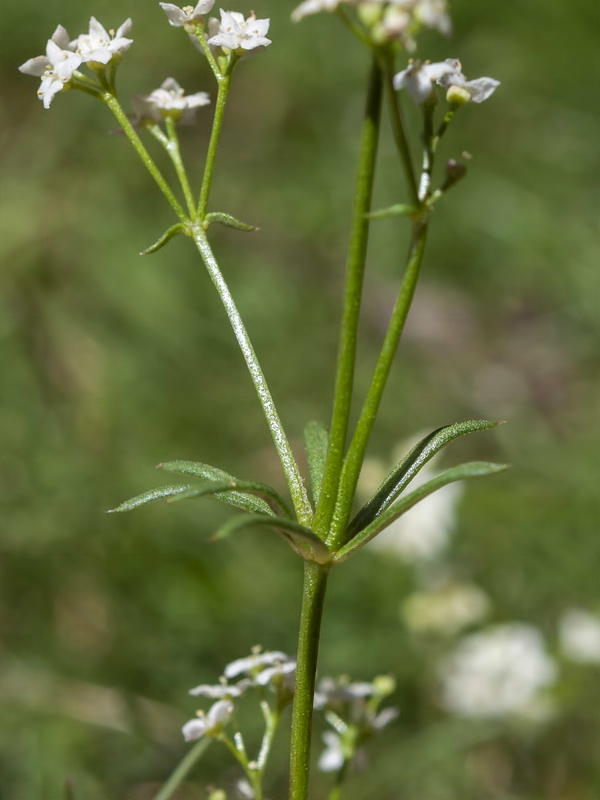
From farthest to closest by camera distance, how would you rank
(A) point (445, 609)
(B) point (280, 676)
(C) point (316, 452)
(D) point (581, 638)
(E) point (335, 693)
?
(A) point (445, 609)
(D) point (581, 638)
(E) point (335, 693)
(B) point (280, 676)
(C) point (316, 452)

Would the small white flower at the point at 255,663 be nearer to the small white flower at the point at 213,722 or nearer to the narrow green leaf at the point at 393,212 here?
the small white flower at the point at 213,722

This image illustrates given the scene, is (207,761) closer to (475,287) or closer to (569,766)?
(569,766)

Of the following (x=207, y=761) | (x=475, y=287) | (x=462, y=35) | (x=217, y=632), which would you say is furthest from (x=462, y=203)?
(x=207, y=761)

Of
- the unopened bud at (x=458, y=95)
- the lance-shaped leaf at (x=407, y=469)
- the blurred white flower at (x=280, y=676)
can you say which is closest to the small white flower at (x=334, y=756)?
the blurred white flower at (x=280, y=676)

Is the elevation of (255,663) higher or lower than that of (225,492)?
lower

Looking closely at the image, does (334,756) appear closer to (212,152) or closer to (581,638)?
(212,152)

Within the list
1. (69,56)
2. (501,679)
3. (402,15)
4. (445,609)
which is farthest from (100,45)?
(501,679)
